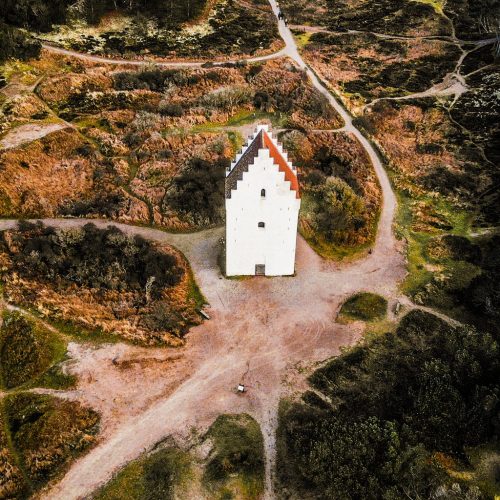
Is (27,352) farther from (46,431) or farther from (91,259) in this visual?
(91,259)

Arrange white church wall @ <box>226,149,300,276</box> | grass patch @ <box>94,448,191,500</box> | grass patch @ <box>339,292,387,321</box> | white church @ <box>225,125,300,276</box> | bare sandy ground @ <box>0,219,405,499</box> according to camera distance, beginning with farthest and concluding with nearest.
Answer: grass patch @ <box>339,292,387,321</box>
white church wall @ <box>226,149,300,276</box>
white church @ <box>225,125,300,276</box>
bare sandy ground @ <box>0,219,405,499</box>
grass patch @ <box>94,448,191,500</box>

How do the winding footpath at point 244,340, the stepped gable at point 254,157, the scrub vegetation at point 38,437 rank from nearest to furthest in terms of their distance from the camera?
1. the scrub vegetation at point 38,437
2. the winding footpath at point 244,340
3. the stepped gable at point 254,157

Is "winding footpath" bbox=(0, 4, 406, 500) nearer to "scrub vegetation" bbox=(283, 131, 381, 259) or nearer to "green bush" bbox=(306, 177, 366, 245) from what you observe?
"scrub vegetation" bbox=(283, 131, 381, 259)

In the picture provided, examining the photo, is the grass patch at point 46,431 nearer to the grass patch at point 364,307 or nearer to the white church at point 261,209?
the white church at point 261,209

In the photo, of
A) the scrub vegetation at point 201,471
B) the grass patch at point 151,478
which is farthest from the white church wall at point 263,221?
the grass patch at point 151,478

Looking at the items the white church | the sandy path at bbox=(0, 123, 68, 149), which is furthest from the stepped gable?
the sandy path at bbox=(0, 123, 68, 149)

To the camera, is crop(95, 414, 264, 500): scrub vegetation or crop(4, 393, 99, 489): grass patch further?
crop(4, 393, 99, 489): grass patch

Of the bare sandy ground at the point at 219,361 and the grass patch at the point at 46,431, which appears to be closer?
the grass patch at the point at 46,431
